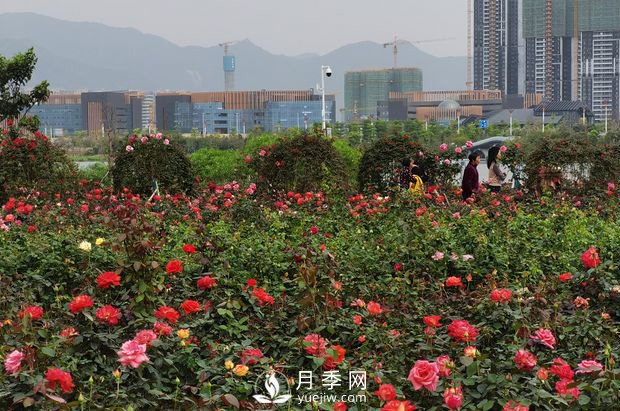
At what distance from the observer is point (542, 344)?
280cm

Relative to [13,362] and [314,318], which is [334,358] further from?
[13,362]

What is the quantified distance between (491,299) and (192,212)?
3.32 metres

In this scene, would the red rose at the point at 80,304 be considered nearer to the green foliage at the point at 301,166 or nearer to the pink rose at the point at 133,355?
the pink rose at the point at 133,355

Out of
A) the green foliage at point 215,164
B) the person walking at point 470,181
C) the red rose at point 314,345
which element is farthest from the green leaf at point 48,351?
the green foliage at point 215,164

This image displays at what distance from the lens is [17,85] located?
17266 mm

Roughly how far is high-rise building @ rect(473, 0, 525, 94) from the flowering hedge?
13697 cm

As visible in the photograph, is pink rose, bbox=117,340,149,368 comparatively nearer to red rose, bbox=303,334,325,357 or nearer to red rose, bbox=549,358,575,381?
red rose, bbox=303,334,325,357

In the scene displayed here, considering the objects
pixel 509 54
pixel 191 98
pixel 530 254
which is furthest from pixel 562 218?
pixel 509 54

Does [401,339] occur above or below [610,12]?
below

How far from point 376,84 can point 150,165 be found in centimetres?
15640

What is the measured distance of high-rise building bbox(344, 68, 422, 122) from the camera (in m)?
162

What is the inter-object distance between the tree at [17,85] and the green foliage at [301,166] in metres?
9.10

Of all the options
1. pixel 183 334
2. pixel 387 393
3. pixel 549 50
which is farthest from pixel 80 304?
pixel 549 50

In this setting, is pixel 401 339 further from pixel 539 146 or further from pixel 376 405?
pixel 539 146
